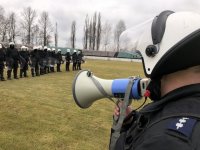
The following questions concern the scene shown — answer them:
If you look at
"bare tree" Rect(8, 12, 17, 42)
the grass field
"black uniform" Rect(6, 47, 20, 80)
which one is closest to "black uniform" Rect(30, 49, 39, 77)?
"black uniform" Rect(6, 47, 20, 80)

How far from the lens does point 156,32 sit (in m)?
1.80

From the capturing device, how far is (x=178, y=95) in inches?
62.1

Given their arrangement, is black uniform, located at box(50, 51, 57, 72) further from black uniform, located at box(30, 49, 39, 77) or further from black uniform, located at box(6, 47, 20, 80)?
black uniform, located at box(6, 47, 20, 80)

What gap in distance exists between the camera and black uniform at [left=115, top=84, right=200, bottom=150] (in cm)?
135

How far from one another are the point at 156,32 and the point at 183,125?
56 centimetres

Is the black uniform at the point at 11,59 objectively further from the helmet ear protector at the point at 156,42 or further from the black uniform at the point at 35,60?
the helmet ear protector at the point at 156,42

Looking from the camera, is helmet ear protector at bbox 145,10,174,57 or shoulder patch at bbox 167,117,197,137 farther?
helmet ear protector at bbox 145,10,174,57

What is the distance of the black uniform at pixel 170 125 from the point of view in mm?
1346

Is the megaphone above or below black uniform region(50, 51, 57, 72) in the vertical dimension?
above

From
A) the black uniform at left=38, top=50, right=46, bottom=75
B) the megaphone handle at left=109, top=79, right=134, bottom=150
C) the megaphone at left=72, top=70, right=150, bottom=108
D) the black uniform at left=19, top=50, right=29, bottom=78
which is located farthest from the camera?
the black uniform at left=38, top=50, right=46, bottom=75

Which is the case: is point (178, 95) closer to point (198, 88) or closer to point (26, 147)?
point (198, 88)

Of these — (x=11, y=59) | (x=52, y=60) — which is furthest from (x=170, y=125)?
(x=52, y=60)

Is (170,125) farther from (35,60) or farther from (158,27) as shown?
(35,60)

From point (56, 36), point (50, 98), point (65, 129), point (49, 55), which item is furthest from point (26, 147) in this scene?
Answer: point (56, 36)
